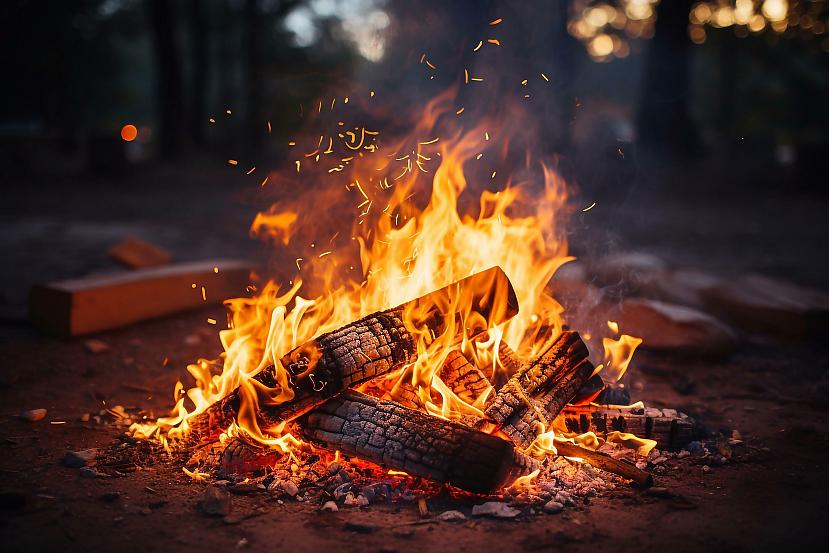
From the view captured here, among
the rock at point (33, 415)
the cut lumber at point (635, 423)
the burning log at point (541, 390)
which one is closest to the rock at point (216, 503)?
the burning log at point (541, 390)

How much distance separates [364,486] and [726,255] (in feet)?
26.5

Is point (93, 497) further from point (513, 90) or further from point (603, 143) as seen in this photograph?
point (603, 143)

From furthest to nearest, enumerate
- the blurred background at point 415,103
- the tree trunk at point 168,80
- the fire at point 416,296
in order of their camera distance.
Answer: the tree trunk at point 168,80 < the blurred background at point 415,103 < the fire at point 416,296

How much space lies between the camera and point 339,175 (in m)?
9.68

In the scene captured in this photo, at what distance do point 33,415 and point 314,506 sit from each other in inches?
79.2

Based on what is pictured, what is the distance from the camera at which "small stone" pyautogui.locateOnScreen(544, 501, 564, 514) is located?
3.26m

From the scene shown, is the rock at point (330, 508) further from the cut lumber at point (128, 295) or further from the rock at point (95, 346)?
the cut lumber at point (128, 295)

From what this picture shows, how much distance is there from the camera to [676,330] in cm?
576

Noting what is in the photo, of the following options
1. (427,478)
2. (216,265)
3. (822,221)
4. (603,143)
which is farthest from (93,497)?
(603,143)

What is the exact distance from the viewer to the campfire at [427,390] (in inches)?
135

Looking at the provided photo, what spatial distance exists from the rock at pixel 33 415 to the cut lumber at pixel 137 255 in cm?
358

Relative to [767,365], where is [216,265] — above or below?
above

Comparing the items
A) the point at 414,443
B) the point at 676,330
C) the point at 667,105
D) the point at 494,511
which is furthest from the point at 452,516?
the point at 667,105

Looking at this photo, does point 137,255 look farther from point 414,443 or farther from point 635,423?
point 635,423
